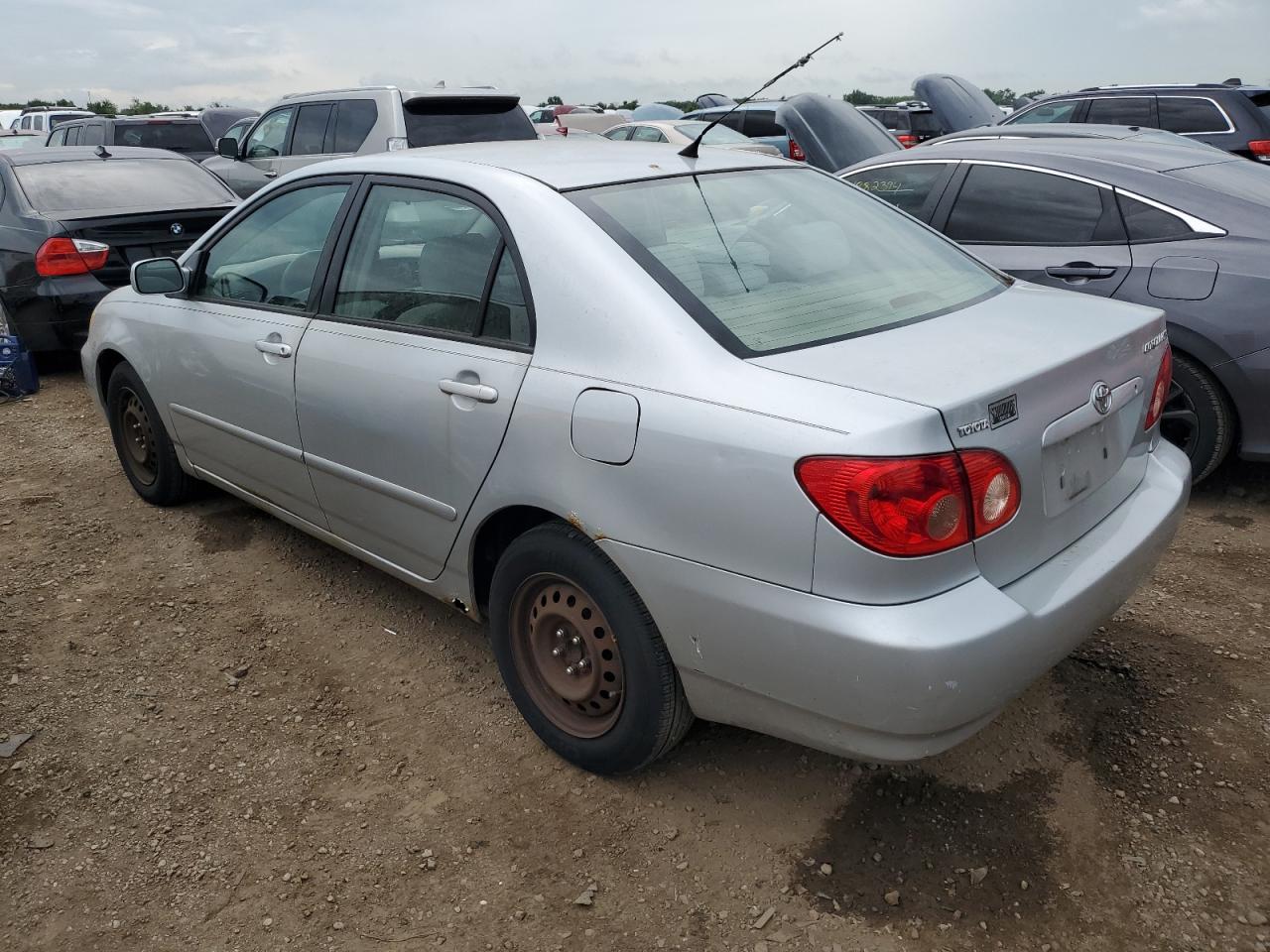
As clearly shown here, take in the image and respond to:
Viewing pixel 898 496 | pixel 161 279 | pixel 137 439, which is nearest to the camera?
pixel 898 496

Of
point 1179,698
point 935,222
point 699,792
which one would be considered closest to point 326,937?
point 699,792

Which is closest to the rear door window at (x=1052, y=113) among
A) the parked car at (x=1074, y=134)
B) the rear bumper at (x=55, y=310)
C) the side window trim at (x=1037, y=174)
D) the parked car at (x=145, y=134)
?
the parked car at (x=1074, y=134)

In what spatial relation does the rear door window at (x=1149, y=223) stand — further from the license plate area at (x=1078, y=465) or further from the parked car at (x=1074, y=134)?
the license plate area at (x=1078, y=465)

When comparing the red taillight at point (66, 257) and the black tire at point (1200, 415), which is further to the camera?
the red taillight at point (66, 257)

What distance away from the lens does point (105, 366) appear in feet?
15.6

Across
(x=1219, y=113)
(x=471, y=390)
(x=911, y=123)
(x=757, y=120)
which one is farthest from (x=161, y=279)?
(x=911, y=123)

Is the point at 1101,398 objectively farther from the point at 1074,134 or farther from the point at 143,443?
the point at 143,443

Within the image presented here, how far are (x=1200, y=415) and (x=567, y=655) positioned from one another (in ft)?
10.1

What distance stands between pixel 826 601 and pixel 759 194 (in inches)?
57.8

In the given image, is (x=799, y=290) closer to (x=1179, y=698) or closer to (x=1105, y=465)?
(x=1105, y=465)

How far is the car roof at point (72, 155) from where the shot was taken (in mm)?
7320

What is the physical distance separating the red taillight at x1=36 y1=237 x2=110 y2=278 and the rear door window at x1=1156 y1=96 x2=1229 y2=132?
8.76 meters

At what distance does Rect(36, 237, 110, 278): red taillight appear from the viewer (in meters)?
6.69

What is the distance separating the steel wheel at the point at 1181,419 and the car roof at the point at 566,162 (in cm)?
215
